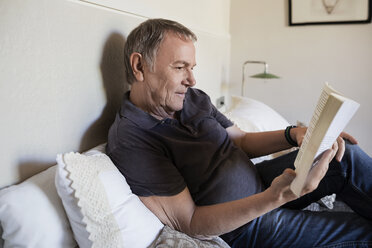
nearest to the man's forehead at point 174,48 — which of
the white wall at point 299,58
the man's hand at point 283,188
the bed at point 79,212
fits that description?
the bed at point 79,212

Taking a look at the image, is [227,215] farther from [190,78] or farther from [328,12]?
[328,12]

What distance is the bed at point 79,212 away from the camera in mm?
646

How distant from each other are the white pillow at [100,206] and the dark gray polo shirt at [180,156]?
0.22 feet

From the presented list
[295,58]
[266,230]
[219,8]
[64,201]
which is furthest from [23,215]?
[295,58]

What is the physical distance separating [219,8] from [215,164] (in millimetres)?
1616

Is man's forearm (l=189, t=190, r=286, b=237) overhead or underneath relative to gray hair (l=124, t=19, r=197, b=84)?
underneath

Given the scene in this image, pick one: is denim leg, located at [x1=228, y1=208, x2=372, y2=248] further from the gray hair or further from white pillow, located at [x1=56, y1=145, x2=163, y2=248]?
the gray hair

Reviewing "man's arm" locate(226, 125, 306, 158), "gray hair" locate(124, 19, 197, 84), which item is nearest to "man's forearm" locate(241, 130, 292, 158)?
"man's arm" locate(226, 125, 306, 158)

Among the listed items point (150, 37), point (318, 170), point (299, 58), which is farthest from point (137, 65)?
point (299, 58)

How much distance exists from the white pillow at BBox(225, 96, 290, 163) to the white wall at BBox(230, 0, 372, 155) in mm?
780

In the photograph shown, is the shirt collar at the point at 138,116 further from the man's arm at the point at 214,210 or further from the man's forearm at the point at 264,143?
the man's forearm at the point at 264,143

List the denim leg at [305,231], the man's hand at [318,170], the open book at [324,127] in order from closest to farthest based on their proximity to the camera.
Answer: the open book at [324,127] → the man's hand at [318,170] → the denim leg at [305,231]

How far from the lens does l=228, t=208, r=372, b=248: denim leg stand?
2.83 ft

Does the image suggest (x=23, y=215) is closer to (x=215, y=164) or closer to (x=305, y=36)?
(x=215, y=164)
